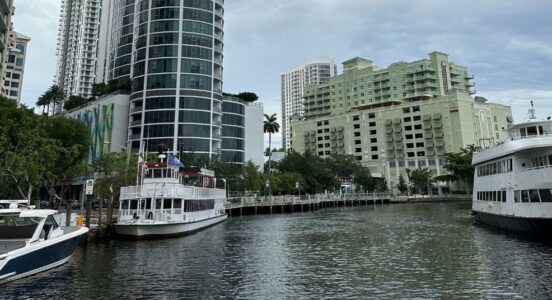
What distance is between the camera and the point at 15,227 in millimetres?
19469

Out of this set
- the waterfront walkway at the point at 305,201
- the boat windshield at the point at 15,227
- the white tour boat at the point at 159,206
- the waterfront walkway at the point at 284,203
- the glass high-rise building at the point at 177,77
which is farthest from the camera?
the glass high-rise building at the point at 177,77

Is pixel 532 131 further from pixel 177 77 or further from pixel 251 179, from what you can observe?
pixel 177 77

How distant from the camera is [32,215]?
64.2 feet

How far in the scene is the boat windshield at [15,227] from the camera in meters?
19.5

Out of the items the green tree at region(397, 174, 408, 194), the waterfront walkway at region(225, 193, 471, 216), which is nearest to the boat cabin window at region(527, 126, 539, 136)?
the waterfront walkway at region(225, 193, 471, 216)

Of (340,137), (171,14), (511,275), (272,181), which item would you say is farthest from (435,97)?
(511,275)

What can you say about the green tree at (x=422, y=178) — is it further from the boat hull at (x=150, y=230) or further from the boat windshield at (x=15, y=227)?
the boat windshield at (x=15, y=227)

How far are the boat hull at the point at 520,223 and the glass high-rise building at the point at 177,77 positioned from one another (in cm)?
6657

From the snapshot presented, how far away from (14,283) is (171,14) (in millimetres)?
91308

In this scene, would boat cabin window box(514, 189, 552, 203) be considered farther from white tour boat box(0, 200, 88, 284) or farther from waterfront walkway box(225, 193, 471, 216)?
waterfront walkway box(225, 193, 471, 216)

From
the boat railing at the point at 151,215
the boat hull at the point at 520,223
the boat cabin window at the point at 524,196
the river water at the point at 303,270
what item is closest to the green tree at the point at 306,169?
the boat hull at the point at 520,223

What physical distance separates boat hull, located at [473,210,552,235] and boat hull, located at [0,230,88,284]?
30901 millimetres

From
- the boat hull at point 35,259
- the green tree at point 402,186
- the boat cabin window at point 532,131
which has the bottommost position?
the boat hull at point 35,259

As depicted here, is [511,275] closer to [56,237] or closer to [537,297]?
[537,297]
